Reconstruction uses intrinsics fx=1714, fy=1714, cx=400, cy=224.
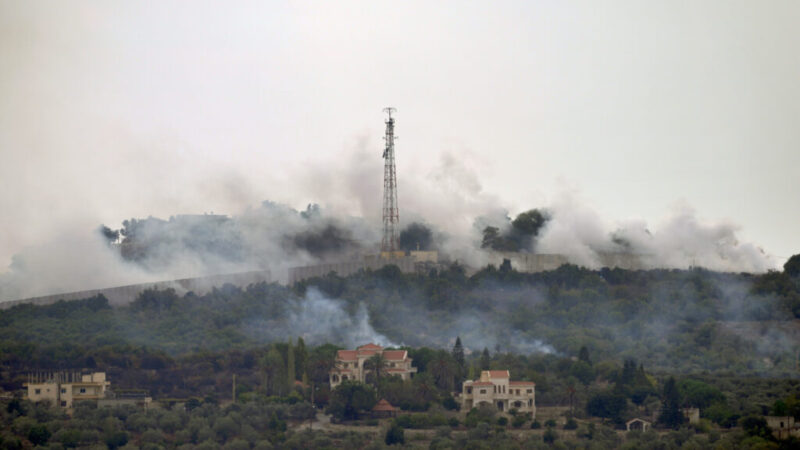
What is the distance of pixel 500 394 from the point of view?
54906mm

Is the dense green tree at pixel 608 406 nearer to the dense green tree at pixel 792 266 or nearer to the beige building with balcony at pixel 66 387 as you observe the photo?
the beige building with balcony at pixel 66 387

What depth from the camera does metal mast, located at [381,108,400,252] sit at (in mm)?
72250

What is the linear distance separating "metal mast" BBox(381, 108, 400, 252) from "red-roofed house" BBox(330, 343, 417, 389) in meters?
14.7

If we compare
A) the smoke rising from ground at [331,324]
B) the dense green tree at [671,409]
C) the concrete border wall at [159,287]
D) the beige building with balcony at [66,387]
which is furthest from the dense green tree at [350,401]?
the concrete border wall at [159,287]

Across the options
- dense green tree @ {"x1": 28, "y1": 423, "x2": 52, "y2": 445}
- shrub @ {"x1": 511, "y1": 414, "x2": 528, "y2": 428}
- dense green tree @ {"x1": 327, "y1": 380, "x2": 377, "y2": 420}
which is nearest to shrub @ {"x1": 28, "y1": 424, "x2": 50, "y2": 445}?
dense green tree @ {"x1": 28, "y1": 423, "x2": 52, "y2": 445}

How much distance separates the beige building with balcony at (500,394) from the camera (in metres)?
54.6

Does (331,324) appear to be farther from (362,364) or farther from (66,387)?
(66,387)

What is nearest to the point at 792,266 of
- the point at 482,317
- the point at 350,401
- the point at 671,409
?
the point at 482,317

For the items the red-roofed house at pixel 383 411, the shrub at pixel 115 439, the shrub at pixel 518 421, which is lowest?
the shrub at pixel 115 439

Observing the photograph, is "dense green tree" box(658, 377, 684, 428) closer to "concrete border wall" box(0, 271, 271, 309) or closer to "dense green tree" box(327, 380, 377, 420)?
"dense green tree" box(327, 380, 377, 420)

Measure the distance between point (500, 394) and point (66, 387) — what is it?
14.1 m

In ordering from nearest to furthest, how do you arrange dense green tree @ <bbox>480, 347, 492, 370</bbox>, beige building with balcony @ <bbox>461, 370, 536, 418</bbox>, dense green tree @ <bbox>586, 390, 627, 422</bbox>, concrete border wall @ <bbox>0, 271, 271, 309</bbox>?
dense green tree @ <bbox>586, 390, 627, 422</bbox> → beige building with balcony @ <bbox>461, 370, 536, 418</bbox> → dense green tree @ <bbox>480, 347, 492, 370</bbox> → concrete border wall @ <bbox>0, 271, 271, 309</bbox>

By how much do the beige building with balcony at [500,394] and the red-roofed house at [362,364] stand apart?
298 cm

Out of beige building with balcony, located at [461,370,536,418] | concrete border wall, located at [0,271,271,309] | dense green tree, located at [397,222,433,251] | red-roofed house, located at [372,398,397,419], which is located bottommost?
red-roofed house, located at [372,398,397,419]
